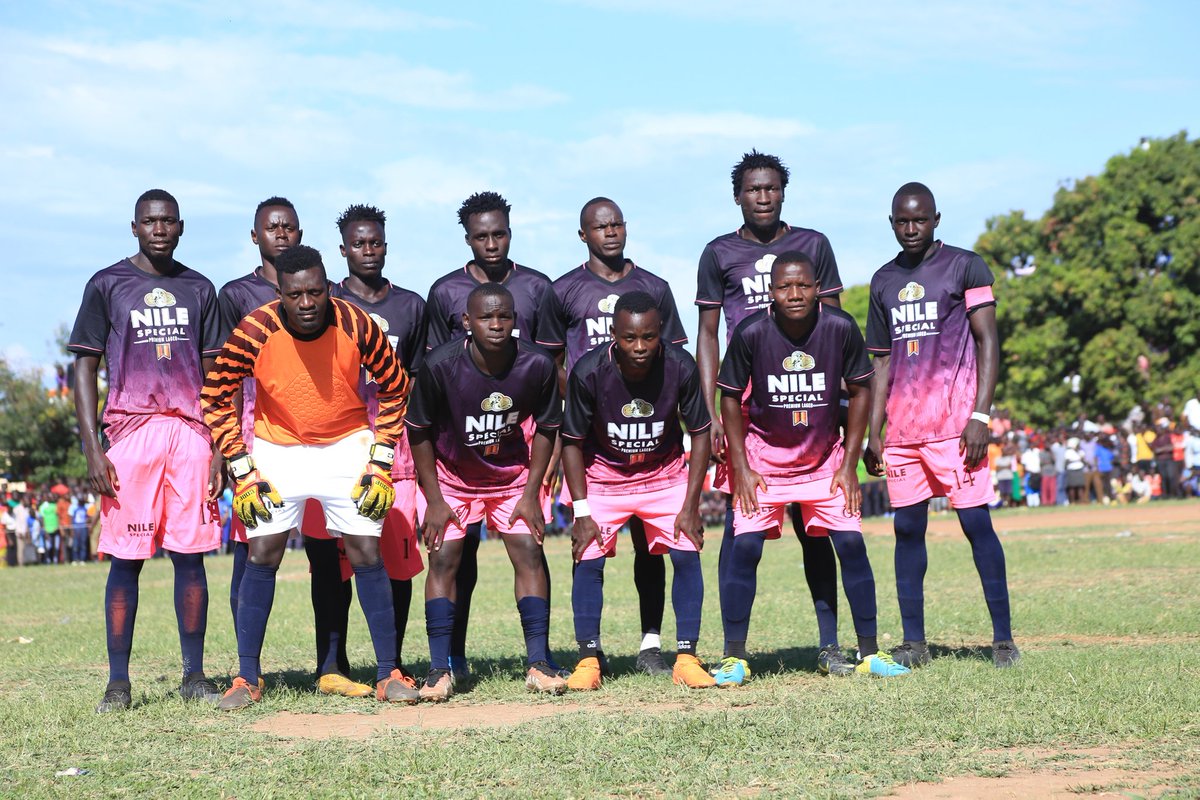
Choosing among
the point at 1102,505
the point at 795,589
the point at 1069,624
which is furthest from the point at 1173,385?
the point at 1069,624

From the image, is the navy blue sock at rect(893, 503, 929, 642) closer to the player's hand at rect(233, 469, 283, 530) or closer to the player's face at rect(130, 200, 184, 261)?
the player's hand at rect(233, 469, 283, 530)

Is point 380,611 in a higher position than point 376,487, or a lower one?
lower

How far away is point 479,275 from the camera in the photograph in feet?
29.0

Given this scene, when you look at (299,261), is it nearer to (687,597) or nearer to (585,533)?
(585,533)

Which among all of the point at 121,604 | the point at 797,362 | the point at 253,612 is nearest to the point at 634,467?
the point at 797,362

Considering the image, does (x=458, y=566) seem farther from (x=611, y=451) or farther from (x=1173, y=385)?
(x=1173, y=385)

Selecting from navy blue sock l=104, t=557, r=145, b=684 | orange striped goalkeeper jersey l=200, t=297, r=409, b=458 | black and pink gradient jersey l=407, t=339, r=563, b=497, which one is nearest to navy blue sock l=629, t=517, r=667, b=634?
black and pink gradient jersey l=407, t=339, r=563, b=497

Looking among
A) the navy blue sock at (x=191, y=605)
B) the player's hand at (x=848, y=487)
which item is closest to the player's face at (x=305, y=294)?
the navy blue sock at (x=191, y=605)

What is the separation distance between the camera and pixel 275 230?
8648 millimetres

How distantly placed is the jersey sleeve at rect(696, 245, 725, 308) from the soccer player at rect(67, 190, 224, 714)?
3159 mm

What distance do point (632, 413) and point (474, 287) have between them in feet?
4.65

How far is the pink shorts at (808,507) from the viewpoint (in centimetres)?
809

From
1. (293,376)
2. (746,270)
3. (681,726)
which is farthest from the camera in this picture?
(746,270)

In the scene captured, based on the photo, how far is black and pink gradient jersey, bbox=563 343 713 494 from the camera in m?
8.09
